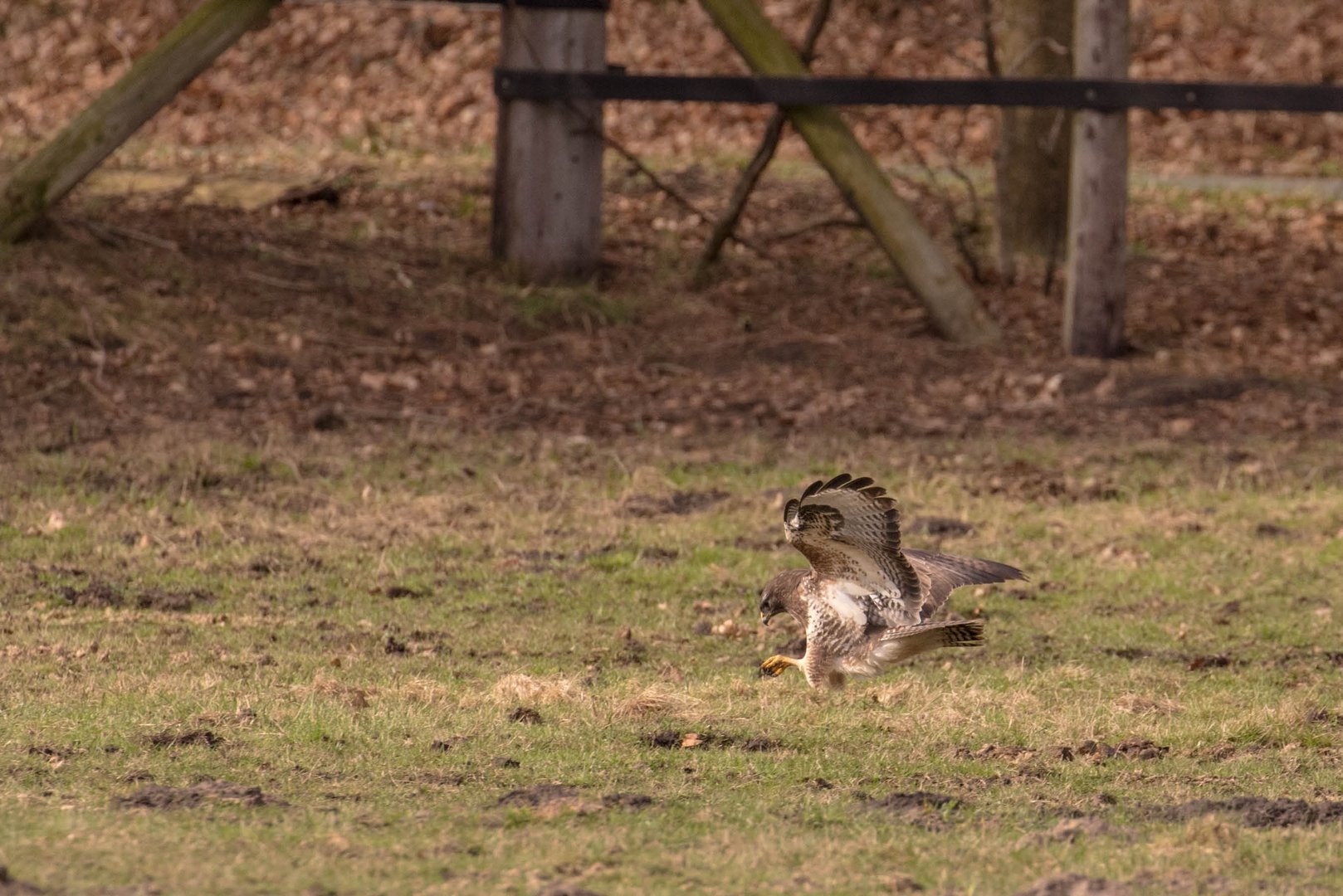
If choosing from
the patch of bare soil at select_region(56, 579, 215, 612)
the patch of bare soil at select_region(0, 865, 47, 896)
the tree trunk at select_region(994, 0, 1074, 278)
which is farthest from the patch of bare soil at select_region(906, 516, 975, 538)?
the patch of bare soil at select_region(0, 865, 47, 896)

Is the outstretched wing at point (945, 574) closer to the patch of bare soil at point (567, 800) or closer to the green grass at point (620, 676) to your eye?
the green grass at point (620, 676)

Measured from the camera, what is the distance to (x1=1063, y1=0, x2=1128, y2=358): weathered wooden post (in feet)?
37.4

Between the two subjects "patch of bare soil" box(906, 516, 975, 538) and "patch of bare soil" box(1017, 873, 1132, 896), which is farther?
"patch of bare soil" box(906, 516, 975, 538)

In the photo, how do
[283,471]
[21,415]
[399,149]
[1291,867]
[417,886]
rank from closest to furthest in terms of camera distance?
[417,886], [1291,867], [283,471], [21,415], [399,149]

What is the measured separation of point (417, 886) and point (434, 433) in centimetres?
614

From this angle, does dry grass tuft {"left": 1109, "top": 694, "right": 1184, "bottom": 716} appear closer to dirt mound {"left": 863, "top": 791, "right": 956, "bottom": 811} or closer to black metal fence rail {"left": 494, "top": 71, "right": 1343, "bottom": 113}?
dirt mound {"left": 863, "top": 791, "right": 956, "bottom": 811}

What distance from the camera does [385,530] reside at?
8586mm

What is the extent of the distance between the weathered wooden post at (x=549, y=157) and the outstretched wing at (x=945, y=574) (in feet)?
21.2

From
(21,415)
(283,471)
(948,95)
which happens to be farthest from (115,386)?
(948,95)

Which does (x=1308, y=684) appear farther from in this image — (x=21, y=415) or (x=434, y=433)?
(x=21, y=415)

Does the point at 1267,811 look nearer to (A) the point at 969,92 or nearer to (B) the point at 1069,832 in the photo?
(B) the point at 1069,832

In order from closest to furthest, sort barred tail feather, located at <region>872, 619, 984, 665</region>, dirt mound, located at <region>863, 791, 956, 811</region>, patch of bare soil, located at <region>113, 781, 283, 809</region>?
1. patch of bare soil, located at <region>113, 781, 283, 809</region>
2. dirt mound, located at <region>863, 791, 956, 811</region>
3. barred tail feather, located at <region>872, 619, 984, 665</region>

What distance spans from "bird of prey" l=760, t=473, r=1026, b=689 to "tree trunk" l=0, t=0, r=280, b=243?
6.38 meters

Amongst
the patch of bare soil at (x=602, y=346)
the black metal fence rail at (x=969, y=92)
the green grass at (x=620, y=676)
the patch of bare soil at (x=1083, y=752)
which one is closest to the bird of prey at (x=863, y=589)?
the green grass at (x=620, y=676)
